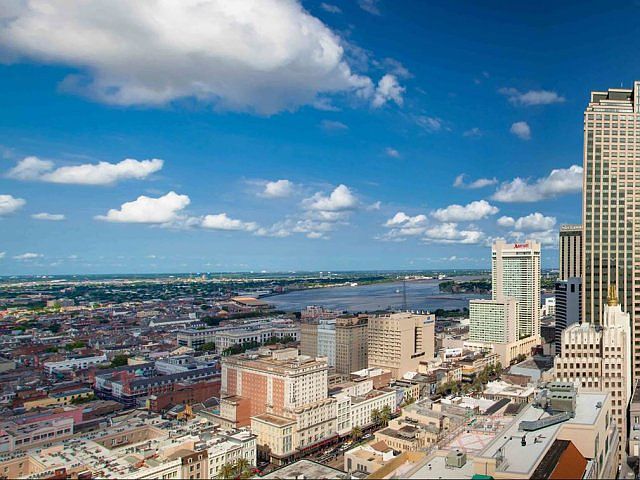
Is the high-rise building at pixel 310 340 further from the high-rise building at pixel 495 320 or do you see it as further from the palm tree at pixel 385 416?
the high-rise building at pixel 495 320

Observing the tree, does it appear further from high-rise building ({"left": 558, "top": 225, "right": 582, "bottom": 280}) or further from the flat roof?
high-rise building ({"left": 558, "top": 225, "right": 582, "bottom": 280})

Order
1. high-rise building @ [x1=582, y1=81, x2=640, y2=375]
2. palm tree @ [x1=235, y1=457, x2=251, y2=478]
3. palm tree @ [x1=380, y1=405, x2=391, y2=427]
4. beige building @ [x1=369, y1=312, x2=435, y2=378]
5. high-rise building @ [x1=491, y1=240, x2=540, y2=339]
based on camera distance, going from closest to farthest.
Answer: palm tree @ [x1=235, y1=457, x2=251, y2=478] < high-rise building @ [x1=582, y1=81, x2=640, y2=375] < palm tree @ [x1=380, y1=405, x2=391, y2=427] < beige building @ [x1=369, y1=312, x2=435, y2=378] < high-rise building @ [x1=491, y1=240, x2=540, y2=339]

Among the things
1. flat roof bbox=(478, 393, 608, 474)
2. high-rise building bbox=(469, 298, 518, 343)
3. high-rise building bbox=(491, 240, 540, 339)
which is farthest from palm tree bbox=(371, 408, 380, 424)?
high-rise building bbox=(491, 240, 540, 339)

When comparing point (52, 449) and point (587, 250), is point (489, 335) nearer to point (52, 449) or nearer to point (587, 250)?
point (587, 250)

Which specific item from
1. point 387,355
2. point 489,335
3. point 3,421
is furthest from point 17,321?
point 489,335

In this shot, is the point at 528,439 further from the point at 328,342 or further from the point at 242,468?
the point at 328,342
